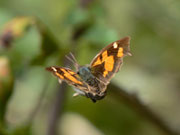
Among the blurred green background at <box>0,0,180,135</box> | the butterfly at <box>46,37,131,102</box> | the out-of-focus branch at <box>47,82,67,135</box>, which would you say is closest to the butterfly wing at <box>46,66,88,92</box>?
the butterfly at <box>46,37,131,102</box>

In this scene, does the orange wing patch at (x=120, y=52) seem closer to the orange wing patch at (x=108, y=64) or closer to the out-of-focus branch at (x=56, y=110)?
the orange wing patch at (x=108, y=64)

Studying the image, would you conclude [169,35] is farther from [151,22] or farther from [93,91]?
[93,91]

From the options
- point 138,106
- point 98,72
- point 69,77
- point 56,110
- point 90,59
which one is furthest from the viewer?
point 90,59

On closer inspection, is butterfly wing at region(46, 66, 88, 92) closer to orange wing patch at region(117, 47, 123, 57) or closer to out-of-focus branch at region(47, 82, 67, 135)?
orange wing patch at region(117, 47, 123, 57)

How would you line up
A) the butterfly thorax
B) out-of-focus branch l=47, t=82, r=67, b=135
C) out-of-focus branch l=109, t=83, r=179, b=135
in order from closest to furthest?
the butterfly thorax, out-of-focus branch l=109, t=83, r=179, b=135, out-of-focus branch l=47, t=82, r=67, b=135

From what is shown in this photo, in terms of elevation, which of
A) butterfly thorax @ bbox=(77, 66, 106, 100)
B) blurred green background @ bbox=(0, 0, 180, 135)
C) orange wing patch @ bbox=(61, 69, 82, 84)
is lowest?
blurred green background @ bbox=(0, 0, 180, 135)

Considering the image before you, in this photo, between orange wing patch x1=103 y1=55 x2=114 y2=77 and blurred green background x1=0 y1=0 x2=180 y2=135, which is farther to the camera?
blurred green background x1=0 y1=0 x2=180 y2=135

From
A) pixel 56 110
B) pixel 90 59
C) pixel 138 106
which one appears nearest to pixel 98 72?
pixel 138 106

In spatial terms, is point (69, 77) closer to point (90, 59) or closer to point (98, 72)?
point (98, 72)
